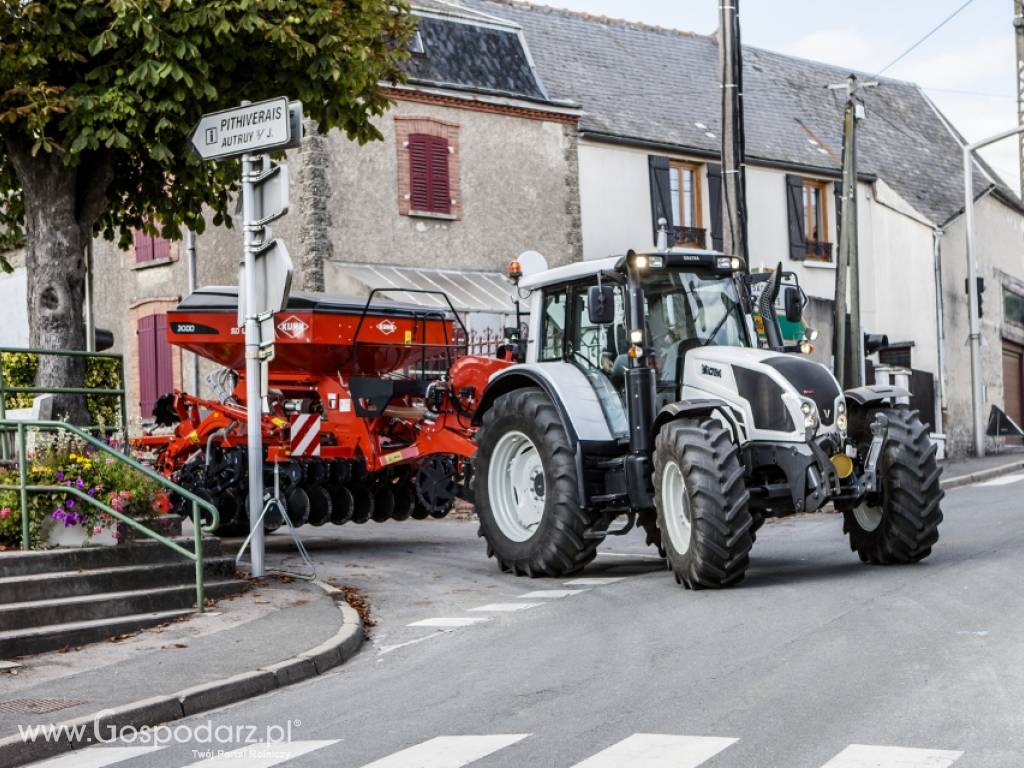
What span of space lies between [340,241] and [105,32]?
1094cm

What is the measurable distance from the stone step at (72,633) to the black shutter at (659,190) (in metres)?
19.5

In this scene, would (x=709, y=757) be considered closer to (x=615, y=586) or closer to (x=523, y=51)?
(x=615, y=586)

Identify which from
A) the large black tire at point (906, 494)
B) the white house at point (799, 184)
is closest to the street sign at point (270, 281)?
the large black tire at point (906, 494)

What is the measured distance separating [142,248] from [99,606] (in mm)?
18540

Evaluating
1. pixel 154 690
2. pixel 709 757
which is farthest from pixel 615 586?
pixel 709 757

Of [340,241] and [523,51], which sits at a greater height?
[523,51]

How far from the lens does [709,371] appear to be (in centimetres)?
1194

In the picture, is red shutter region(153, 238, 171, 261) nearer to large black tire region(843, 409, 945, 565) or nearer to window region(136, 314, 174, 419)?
window region(136, 314, 174, 419)

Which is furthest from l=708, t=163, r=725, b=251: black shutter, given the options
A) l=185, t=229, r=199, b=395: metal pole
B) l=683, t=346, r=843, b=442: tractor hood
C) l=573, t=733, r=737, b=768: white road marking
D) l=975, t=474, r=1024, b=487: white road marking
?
l=573, t=733, r=737, b=768: white road marking

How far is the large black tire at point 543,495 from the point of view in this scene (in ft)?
39.9

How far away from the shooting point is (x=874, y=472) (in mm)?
11547

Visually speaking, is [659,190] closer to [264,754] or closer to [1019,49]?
[1019,49]

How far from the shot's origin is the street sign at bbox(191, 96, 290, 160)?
11.7 m

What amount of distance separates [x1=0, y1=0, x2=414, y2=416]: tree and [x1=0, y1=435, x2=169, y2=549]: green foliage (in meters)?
3.29
